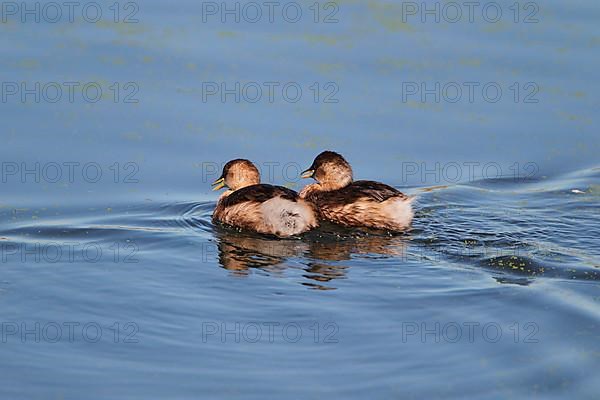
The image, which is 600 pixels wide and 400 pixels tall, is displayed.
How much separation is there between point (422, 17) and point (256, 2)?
72.2 inches

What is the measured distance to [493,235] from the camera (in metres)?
8.77

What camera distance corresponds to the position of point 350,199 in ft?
30.5

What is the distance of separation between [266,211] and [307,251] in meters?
0.60

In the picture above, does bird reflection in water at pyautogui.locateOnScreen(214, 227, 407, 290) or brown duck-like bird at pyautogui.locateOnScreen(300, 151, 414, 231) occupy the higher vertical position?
brown duck-like bird at pyautogui.locateOnScreen(300, 151, 414, 231)

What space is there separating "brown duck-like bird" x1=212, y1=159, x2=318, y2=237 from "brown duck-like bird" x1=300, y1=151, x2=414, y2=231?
10.1 inches

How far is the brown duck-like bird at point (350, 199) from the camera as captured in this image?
911 cm

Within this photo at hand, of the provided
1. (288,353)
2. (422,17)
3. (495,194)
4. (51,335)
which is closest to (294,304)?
(288,353)

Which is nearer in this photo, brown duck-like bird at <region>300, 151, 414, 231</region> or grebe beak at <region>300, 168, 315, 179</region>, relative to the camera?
brown duck-like bird at <region>300, 151, 414, 231</region>

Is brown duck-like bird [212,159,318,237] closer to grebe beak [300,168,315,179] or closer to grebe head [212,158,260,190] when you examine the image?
grebe head [212,158,260,190]

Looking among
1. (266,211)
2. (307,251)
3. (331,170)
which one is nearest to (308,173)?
(331,170)

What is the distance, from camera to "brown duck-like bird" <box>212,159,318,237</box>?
29.7ft

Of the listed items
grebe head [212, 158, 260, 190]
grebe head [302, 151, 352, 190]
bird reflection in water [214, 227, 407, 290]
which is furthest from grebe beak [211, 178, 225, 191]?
grebe head [302, 151, 352, 190]

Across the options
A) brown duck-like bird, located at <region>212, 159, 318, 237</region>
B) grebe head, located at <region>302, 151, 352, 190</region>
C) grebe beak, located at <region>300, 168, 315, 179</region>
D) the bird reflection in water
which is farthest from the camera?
grebe beak, located at <region>300, 168, 315, 179</region>

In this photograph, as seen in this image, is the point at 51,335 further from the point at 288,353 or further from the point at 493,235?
the point at 493,235
